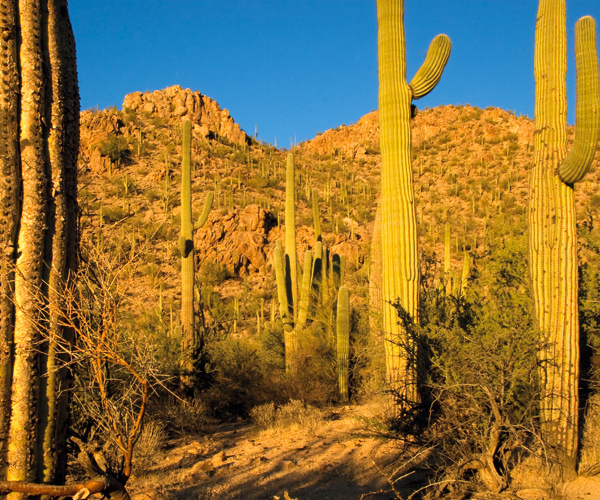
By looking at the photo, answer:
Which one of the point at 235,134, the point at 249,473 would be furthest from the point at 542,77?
the point at 235,134

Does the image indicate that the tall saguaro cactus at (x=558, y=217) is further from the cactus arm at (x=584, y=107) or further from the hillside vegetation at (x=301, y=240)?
the hillside vegetation at (x=301, y=240)

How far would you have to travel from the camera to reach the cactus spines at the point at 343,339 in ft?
38.7

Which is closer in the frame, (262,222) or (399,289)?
(399,289)

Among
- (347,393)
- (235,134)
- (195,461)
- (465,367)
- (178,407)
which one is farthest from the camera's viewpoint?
(235,134)

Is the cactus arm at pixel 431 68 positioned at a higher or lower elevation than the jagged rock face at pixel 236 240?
higher

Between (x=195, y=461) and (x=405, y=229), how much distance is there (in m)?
Answer: 4.50

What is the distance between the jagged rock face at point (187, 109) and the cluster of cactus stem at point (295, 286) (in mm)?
28459

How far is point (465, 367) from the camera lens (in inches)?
230

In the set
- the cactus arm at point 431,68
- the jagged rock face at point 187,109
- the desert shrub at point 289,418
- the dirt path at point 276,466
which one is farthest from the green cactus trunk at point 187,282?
the jagged rock face at point 187,109

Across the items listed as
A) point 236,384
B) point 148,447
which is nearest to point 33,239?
point 148,447

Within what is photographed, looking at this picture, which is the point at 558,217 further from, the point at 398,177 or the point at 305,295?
the point at 305,295

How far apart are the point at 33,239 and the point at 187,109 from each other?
3970cm

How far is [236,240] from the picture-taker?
2734cm

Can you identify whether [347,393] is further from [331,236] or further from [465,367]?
[331,236]
